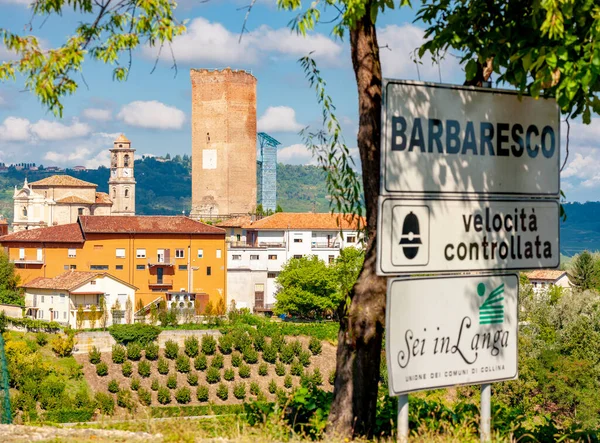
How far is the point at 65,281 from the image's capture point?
52000 millimetres

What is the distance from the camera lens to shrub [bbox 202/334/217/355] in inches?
1794

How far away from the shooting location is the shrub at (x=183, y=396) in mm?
40781

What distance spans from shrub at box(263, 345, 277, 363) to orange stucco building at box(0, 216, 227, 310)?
12.7 m

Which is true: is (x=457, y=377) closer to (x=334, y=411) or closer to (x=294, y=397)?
(x=334, y=411)

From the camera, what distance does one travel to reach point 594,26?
5.03 m

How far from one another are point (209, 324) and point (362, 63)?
144 ft

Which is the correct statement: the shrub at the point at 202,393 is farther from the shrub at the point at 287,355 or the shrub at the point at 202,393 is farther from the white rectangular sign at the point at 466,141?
the white rectangular sign at the point at 466,141

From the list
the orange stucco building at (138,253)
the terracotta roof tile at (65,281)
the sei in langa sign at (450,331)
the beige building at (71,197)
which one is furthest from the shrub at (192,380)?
the beige building at (71,197)

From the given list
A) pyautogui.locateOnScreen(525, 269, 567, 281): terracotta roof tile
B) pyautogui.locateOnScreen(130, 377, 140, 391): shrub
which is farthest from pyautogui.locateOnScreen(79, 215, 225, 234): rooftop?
pyautogui.locateOnScreen(525, 269, 567, 281): terracotta roof tile

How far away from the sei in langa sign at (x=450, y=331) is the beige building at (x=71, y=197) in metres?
83.5

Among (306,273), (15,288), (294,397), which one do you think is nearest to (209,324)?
(306,273)

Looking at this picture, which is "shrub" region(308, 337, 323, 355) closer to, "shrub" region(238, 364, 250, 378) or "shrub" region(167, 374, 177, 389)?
"shrub" region(238, 364, 250, 378)

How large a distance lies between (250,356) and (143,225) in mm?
18995

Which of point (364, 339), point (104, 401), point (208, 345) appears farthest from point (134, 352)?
point (364, 339)
